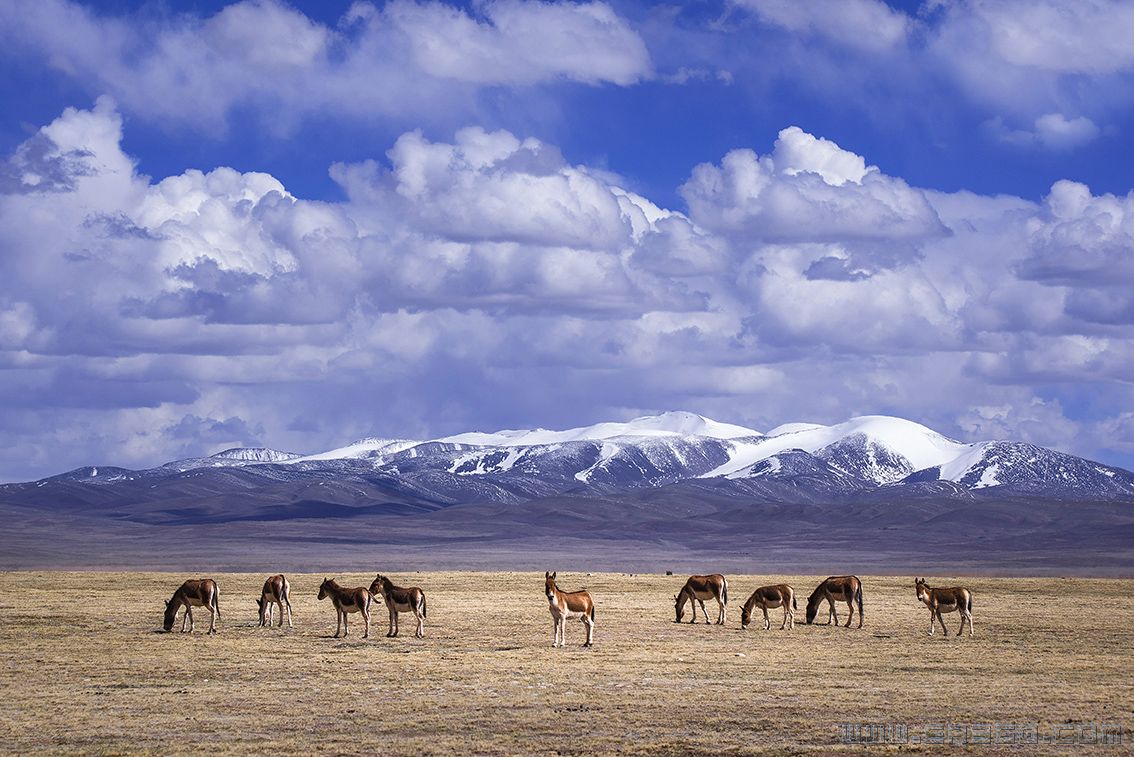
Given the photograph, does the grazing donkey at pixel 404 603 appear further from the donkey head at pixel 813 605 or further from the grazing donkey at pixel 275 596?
A: the donkey head at pixel 813 605

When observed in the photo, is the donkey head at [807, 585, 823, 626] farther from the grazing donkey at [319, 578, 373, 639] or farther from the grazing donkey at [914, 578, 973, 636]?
the grazing donkey at [319, 578, 373, 639]

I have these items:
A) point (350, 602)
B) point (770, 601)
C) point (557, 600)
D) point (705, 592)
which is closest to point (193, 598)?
point (350, 602)

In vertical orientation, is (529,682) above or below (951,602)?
below

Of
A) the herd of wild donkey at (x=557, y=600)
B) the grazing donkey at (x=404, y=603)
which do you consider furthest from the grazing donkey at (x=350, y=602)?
the grazing donkey at (x=404, y=603)

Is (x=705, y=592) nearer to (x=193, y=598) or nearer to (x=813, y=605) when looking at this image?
(x=813, y=605)

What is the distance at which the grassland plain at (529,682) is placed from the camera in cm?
Answer: 2112

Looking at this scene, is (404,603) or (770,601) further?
(770,601)

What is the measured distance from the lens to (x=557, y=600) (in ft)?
109

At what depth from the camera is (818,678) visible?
27.3 meters

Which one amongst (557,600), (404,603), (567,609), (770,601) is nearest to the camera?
(557,600)

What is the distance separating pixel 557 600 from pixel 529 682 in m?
6.72

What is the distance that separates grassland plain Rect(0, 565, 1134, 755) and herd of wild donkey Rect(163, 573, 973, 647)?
643 mm

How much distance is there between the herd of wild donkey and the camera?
33.8 metres

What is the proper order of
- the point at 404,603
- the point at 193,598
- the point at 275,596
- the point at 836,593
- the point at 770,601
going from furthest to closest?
the point at 836,593
the point at 770,601
the point at 275,596
the point at 193,598
the point at 404,603
